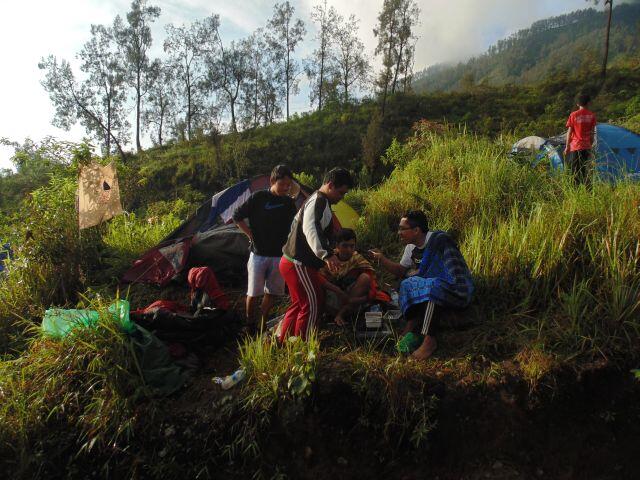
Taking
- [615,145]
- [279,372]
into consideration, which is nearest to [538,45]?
[615,145]

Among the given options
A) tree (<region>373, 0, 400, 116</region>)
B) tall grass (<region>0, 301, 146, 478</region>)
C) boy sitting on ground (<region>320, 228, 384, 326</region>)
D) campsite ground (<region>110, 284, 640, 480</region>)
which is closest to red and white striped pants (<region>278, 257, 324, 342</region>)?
campsite ground (<region>110, 284, 640, 480</region>)

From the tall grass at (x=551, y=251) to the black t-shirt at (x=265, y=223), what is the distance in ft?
5.79

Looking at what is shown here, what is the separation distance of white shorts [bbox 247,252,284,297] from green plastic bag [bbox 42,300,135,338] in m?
1.07

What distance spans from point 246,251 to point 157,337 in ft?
5.53

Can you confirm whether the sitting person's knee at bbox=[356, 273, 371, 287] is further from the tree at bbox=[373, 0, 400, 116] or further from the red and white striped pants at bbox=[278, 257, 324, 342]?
the tree at bbox=[373, 0, 400, 116]

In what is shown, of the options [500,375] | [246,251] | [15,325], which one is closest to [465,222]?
[500,375]

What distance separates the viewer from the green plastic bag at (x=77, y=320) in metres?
2.98

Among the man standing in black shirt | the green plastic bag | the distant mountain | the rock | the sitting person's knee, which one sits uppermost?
the distant mountain

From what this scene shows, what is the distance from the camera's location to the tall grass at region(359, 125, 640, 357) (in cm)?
268

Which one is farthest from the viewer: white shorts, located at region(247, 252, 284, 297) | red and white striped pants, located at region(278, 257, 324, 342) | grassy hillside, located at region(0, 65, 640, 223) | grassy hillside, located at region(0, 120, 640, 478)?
grassy hillside, located at region(0, 65, 640, 223)

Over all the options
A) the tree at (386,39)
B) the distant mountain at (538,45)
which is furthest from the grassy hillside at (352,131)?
the distant mountain at (538,45)

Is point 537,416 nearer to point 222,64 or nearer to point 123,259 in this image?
point 123,259

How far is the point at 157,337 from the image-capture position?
315 centimetres

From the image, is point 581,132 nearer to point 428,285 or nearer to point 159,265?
point 428,285
